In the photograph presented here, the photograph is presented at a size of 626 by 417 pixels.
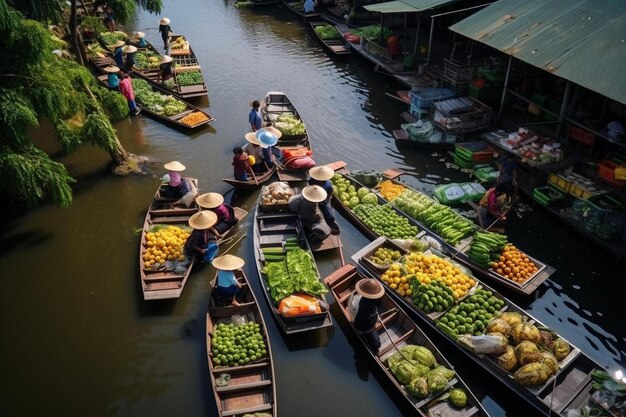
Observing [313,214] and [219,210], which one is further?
[219,210]

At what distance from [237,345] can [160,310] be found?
2536mm

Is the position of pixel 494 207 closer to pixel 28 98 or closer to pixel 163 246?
pixel 163 246

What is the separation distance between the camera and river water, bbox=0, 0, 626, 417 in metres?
8.91

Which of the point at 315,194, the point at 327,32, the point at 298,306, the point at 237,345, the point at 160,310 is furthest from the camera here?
the point at 327,32

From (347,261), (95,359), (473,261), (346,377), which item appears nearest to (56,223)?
(95,359)

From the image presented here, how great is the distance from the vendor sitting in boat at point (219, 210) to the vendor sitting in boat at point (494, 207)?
646 centimetres

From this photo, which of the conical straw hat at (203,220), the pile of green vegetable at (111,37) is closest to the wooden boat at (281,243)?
the conical straw hat at (203,220)

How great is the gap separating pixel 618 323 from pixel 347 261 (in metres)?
6.00

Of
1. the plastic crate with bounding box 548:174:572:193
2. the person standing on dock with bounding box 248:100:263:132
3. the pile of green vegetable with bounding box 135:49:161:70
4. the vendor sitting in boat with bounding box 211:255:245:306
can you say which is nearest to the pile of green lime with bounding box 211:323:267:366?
the vendor sitting in boat with bounding box 211:255:245:306

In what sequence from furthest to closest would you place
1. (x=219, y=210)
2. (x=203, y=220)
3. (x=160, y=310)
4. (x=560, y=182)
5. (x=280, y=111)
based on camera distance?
1. (x=280, y=111)
2. (x=560, y=182)
3. (x=219, y=210)
4. (x=203, y=220)
5. (x=160, y=310)

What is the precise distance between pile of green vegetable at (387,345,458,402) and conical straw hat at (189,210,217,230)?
194 inches

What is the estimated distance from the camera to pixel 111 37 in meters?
25.4

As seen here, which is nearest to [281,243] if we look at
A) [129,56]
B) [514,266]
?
[514,266]

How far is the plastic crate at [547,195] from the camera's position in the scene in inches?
509
